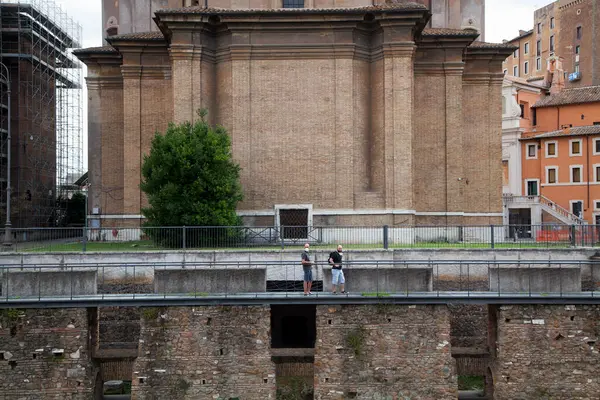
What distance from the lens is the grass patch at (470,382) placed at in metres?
24.0

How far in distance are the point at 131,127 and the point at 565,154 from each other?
29.9m

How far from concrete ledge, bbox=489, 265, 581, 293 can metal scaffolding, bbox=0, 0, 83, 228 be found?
33550 millimetres

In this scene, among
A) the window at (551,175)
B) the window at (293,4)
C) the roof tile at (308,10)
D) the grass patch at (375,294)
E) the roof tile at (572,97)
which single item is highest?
the window at (293,4)

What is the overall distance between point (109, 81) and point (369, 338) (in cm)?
2648

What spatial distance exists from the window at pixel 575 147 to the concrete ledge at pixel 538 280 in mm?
30106

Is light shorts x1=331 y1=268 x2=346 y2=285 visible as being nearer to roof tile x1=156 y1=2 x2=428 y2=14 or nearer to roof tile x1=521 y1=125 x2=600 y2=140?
roof tile x1=156 y1=2 x2=428 y2=14

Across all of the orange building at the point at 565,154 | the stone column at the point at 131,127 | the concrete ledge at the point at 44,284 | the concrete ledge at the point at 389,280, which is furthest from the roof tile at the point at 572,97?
the concrete ledge at the point at 44,284

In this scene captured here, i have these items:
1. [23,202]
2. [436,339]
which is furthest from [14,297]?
[23,202]

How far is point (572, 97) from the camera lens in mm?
54125

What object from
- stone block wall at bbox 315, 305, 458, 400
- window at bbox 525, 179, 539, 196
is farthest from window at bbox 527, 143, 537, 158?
stone block wall at bbox 315, 305, 458, 400

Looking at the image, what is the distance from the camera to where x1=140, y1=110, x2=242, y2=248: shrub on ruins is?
3127 cm

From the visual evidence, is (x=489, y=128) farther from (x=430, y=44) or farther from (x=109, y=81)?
(x=109, y=81)

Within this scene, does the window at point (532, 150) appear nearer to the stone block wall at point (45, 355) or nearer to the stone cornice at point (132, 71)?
the stone cornice at point (132, 71)

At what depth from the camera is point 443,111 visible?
127 ft
